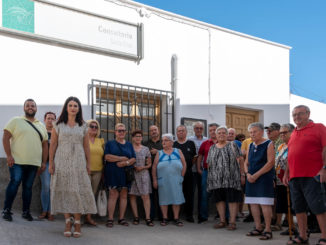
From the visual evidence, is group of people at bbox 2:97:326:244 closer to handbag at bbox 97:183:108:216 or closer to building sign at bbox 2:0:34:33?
handbag at bbox 97:183:108:216

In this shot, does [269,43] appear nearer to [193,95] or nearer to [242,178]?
[193,95]

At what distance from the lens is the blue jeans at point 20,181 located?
6059 millimetres

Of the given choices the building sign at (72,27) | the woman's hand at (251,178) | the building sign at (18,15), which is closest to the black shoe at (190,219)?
the woman's hand at (251,178)

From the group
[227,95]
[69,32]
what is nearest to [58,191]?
[69,32]

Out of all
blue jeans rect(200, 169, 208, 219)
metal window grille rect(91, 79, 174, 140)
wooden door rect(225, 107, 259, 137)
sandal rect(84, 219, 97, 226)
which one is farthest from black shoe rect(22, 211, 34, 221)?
wooden door rect(225, 107, 259, 137)

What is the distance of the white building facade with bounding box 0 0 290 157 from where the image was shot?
7.47 metres

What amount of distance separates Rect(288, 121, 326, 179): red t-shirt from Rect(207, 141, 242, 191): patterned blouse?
4.71 feet

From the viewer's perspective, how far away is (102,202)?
22.3 feet

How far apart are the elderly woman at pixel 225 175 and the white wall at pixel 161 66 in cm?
249

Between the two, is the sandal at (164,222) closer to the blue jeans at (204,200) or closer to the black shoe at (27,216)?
the blue jeans at (204,200)

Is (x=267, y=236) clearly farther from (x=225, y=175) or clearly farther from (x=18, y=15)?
(x=18, y=15)

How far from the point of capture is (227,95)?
10.2 metres

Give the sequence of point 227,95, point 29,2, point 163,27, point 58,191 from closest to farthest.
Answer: point 58,191 < point 29,2 < point 163,27 < point 227,95

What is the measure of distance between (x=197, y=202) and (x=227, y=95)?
2.79 metres
